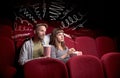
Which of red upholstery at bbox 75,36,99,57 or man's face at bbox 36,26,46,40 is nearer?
man's face at bbox 36,26,46,40

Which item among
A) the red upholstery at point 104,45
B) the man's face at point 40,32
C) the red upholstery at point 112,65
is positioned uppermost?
the man's face at point 40,32

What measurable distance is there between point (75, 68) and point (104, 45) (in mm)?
437

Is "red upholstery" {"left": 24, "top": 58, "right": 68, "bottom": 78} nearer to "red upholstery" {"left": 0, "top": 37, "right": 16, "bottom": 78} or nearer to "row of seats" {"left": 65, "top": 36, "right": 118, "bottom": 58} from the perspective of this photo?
"red upholstery" {"left": 0, "top": 37, "right": 16, "bottom": 78}

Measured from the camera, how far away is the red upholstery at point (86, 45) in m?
1.27

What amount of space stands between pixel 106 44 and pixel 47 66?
52 centimetres

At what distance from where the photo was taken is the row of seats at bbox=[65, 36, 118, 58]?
4.20 feet

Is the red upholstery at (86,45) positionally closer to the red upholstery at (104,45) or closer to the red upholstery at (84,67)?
the red upholstery at (104,45)

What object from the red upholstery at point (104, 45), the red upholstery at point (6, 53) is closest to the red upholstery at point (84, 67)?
the red upholstery at point (6, 53)

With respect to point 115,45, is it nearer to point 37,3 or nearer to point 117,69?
point 117,69

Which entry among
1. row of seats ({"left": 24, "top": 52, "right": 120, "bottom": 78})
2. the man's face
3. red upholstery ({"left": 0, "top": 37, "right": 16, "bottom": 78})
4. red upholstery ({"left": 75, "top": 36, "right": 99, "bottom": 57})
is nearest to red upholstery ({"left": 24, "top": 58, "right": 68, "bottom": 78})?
row of seats ({"left": 24, "top": 52, "right": 120, "bottom": 78})

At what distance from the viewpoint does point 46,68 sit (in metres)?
0.91

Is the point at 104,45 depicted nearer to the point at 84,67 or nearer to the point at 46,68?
the point at 84,67

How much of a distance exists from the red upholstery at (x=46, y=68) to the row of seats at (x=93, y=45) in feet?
1.22

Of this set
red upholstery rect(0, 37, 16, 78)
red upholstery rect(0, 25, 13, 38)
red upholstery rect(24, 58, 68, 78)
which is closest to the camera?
red upholstery rect(24, 58, 68, 78)
